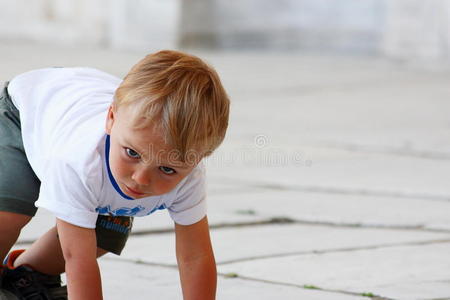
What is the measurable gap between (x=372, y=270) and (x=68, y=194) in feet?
3.71

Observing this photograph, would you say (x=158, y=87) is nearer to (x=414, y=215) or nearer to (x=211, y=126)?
(x=211, y=126)

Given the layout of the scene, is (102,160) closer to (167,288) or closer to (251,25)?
(167,288)

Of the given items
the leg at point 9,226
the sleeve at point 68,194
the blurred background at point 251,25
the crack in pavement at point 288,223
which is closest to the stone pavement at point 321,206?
the crack in pavement at point 288,223

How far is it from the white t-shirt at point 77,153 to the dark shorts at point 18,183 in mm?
52

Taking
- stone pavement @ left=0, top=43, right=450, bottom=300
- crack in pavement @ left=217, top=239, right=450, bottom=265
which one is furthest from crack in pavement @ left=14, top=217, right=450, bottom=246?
crack in pavement @ left=217, top=239, right=450, bottom=265

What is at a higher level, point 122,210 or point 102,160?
point 102,160

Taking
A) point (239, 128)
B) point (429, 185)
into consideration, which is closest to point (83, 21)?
point (239, 128)

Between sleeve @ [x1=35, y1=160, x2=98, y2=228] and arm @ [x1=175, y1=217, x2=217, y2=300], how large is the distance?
297mm

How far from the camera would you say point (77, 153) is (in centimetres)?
223

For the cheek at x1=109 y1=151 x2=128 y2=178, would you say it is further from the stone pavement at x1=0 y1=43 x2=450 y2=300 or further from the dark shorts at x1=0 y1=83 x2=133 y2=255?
the stone pavement at x1=0 y1=43 x2=450 y2=300

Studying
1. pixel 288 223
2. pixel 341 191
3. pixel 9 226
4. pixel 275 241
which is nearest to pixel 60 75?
pixel 9 226

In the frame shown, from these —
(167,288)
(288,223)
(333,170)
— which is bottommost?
(333,170)

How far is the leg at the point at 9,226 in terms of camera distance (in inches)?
95.2

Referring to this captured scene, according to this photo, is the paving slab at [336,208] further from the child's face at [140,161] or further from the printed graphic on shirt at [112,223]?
the child's face at [140,161]
